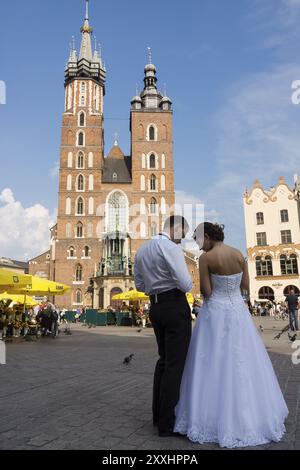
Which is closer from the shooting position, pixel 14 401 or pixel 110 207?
pixel 14 401

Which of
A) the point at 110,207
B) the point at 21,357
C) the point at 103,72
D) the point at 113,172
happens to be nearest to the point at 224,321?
the point at 21,357

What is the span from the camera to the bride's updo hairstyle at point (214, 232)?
3570 millimetres

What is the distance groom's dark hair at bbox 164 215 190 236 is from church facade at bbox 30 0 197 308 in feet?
124

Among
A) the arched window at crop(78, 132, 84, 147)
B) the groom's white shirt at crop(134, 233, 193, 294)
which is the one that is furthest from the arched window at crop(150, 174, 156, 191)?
the groom's white shirt at crop(134, 233, 193, 294)

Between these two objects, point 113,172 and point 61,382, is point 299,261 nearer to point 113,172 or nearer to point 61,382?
point 113,172

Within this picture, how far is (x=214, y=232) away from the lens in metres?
3.58

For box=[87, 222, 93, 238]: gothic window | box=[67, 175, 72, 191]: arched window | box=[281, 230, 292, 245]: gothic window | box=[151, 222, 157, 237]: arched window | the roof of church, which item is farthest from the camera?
the roof of church

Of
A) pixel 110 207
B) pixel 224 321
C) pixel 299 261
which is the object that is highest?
pixel 110 207

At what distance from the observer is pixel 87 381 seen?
223 inches

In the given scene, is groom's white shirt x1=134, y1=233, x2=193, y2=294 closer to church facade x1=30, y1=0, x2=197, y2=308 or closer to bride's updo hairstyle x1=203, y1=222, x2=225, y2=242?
bride's updo hairstyle x1=203, y1=222, x2=225, y2=242

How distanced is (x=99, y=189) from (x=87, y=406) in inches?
1748

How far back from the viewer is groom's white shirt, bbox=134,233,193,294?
11.1ft

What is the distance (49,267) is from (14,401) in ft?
151

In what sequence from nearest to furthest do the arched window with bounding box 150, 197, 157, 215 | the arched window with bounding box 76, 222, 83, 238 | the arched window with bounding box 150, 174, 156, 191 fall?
the arched window with bounding box 76, 222, 83, 238 → the arched window with bounding box 150, 197, 157, 215 → the arched window with bounding box 150, 174, 156, 191
